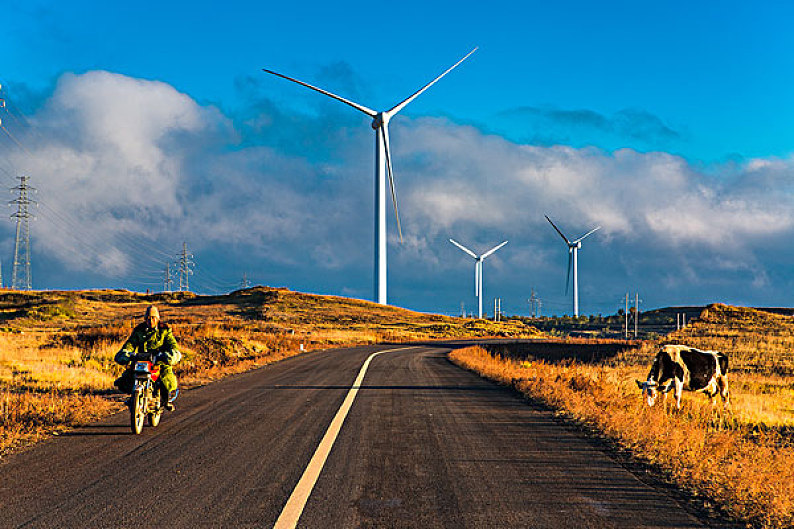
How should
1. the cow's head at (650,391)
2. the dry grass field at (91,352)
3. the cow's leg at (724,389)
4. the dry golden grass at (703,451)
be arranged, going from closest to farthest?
the dry golden grass at (703,451)
the dry grass field at (91,352)
the cow's head at (650,391)
the cow's leg at (724,389)

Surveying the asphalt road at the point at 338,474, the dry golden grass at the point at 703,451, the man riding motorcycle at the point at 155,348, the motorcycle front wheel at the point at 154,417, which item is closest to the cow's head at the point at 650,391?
the dry golden grass at the point at 703,451

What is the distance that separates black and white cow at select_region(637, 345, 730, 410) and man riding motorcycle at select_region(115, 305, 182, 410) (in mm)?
10317

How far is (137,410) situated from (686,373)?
13.1m

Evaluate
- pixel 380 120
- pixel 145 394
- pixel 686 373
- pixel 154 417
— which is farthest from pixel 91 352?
pixel 380 120

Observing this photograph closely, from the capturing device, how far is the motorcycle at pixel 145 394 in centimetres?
968

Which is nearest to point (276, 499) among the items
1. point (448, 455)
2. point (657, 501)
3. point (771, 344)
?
point (448, 455)

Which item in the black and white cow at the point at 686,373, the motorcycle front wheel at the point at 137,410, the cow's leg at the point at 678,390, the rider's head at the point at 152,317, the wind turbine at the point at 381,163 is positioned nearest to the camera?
the motorcycle front wheel at the point at 137,410

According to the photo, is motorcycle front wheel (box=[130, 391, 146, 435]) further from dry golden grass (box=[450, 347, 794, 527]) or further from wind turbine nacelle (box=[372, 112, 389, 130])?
wind turbine nacelle (box=[372, 112, 389, 130])

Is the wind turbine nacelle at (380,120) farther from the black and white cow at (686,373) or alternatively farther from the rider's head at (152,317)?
the rider's head at (152,317)

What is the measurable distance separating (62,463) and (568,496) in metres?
5.86

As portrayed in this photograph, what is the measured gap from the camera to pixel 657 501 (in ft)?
20.7

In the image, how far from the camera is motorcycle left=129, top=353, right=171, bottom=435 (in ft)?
31.8

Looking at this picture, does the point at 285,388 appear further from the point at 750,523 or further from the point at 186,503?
the point at 750,523

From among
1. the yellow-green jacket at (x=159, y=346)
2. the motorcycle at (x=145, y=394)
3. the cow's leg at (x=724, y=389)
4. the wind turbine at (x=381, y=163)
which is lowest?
the cow's leg at (x=724, y=389)
